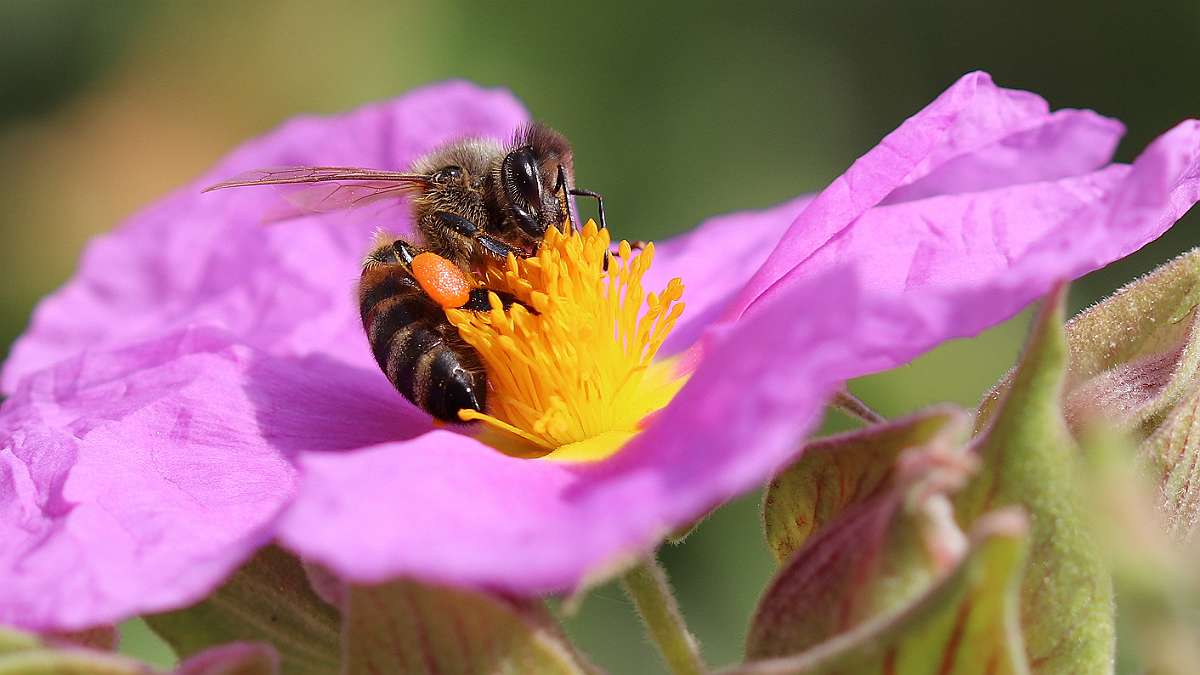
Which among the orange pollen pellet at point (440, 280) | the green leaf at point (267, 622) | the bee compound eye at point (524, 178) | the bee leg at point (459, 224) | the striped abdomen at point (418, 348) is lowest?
the green leaf at point (267, 622)

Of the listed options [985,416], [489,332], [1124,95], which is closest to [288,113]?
[1124,95]

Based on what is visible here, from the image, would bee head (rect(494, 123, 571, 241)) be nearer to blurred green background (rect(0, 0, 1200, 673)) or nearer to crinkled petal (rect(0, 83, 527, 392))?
crinkled petal (rect(0, 83, 527, 392))

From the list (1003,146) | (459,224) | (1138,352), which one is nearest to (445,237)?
(459,224)

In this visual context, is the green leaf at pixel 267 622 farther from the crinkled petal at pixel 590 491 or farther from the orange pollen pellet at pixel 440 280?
the orange pollen pellet at pixel 440 280

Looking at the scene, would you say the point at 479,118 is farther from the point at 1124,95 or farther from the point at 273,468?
the point at 1124,95

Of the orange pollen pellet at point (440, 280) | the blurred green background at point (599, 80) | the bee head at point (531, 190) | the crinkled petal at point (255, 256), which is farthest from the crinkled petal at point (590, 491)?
the blurred green background at point (599, 80)

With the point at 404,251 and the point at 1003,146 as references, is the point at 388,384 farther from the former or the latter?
the point at 1003,146
